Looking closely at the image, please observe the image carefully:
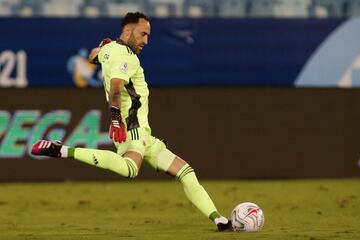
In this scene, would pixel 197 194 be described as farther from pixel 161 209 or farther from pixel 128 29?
pixel 161 209

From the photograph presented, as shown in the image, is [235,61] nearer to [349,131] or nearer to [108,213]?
[349,131]

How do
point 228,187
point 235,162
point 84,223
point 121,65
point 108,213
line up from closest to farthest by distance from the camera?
1. point 121,65
2. point 84,223
3. point 108,213
4. point 228,187
5. point 235,162

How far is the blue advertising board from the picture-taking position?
18125mm

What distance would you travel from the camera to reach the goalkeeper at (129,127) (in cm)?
955

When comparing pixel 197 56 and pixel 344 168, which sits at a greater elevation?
pixel 197 56

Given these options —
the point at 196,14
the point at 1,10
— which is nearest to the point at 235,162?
the point at 196,14

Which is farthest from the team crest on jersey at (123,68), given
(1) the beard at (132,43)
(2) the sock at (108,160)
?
(2) the sock at (108,160)

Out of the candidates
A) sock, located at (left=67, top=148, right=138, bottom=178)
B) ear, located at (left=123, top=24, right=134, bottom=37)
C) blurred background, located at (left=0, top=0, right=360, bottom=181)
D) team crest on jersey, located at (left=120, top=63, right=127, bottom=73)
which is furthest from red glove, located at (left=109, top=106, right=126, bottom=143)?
blurred background, located at (left=0, top=0, right=360, bottom=181)

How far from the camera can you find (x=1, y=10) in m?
18.3

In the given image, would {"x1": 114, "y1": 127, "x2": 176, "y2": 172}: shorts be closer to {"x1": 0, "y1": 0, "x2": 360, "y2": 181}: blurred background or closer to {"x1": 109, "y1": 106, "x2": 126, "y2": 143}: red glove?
{"x1": 109, "y1": 106, "x2": 126, "y2": 143}: red glove

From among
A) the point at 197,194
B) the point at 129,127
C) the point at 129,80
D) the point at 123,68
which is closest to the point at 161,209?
the point at 197,194

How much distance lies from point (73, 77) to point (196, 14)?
252 centimetres

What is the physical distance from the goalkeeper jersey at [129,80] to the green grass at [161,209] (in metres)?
1.13

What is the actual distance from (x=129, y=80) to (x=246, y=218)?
5.73 feet
